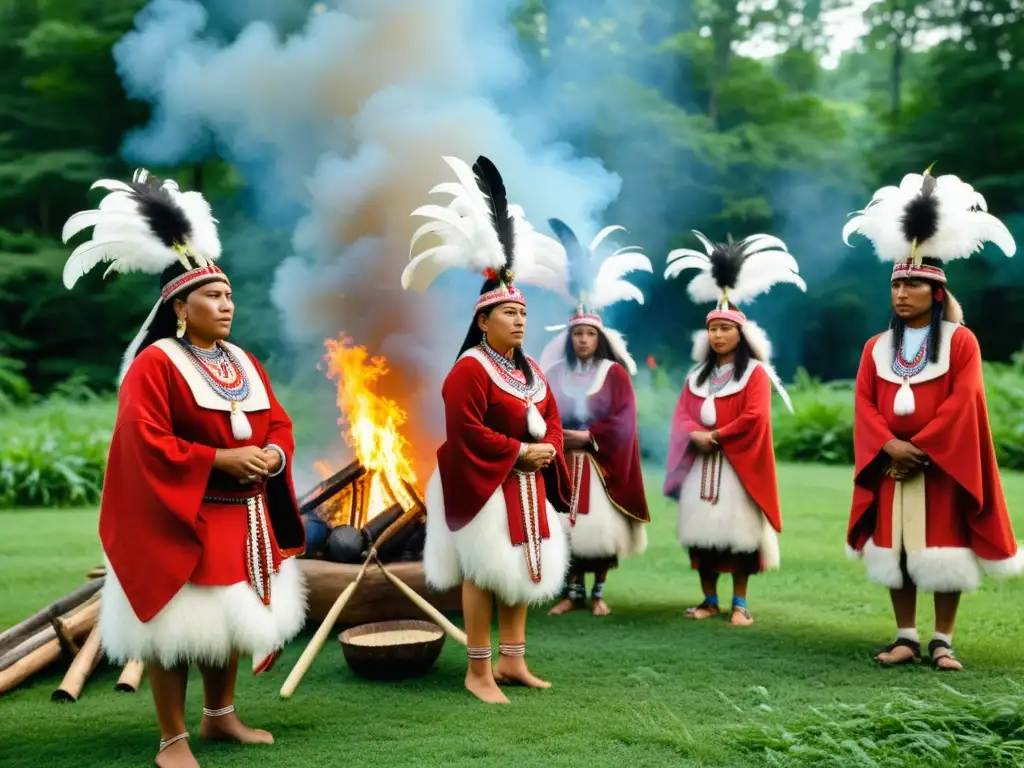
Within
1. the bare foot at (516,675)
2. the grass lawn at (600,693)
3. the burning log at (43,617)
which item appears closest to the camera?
the grass lawn at (600,693)

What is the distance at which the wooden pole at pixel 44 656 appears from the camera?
184 inches

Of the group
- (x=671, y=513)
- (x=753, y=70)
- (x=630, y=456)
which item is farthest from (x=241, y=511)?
(x=753, y=70)

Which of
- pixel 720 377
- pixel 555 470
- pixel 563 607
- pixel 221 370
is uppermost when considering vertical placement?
pixel 720 377

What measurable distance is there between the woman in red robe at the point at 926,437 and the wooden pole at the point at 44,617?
403cm

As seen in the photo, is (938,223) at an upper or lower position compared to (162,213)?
upper

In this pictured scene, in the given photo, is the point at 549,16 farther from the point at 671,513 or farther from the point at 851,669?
the point at 851,669

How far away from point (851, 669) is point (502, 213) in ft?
8.86

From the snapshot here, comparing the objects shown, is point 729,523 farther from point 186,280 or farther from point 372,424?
point 186,280

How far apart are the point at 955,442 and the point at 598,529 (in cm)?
206

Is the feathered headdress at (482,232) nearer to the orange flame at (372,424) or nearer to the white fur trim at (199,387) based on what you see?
the white fur trim at (199,387)

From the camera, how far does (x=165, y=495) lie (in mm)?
3479

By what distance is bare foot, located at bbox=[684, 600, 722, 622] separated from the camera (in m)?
→ 5.92

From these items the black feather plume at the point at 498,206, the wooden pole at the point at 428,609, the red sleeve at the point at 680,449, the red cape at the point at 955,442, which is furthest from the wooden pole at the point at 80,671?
the red cape at the point at 955,442

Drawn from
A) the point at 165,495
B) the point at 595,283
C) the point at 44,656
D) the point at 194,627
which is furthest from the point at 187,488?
the point at 595,283
